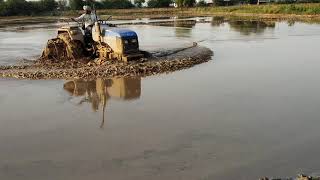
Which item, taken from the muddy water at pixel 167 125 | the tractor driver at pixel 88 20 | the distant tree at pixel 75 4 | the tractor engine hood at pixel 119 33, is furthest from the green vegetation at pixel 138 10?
the muddy water at pixel 167 125

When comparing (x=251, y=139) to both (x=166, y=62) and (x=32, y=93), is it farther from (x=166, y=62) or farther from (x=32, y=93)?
(x=166, y=62)

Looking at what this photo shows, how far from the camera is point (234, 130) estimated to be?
900cm

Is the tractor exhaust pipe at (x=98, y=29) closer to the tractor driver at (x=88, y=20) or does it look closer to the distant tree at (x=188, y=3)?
the tractor driver at (x=88, y=20)

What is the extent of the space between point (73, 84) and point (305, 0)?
72.4 m

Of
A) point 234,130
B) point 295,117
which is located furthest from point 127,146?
point 295,117

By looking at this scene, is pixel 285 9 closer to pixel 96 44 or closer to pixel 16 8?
pixel 96 44

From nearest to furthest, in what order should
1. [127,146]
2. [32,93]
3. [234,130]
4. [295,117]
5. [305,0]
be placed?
1. [127,146]
2. [234,130]
3. [295,117]
4. [32,93]
5. [305,0]

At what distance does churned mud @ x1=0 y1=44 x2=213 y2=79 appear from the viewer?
15203mm

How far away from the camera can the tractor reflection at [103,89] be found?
39.5 ft

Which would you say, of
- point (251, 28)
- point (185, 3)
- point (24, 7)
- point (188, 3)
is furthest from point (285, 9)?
point (24, 7)

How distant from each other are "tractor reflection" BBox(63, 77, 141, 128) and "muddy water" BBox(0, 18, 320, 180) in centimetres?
3

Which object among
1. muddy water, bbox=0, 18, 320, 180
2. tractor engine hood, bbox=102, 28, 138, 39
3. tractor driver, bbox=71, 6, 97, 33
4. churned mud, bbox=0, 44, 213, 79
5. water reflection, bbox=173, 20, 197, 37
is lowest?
muddy water, bbox=0, 18, 320, 180

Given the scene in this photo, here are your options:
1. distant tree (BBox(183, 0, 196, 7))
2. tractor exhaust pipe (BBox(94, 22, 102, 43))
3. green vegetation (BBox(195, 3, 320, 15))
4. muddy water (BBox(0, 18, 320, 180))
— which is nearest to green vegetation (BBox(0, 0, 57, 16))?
distant tree (BBox(183, 0, 196, 7))

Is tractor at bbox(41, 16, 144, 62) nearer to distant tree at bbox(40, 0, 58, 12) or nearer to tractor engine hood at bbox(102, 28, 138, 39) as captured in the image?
tractor engine hood at bbox(102, 28, 138, 39)
